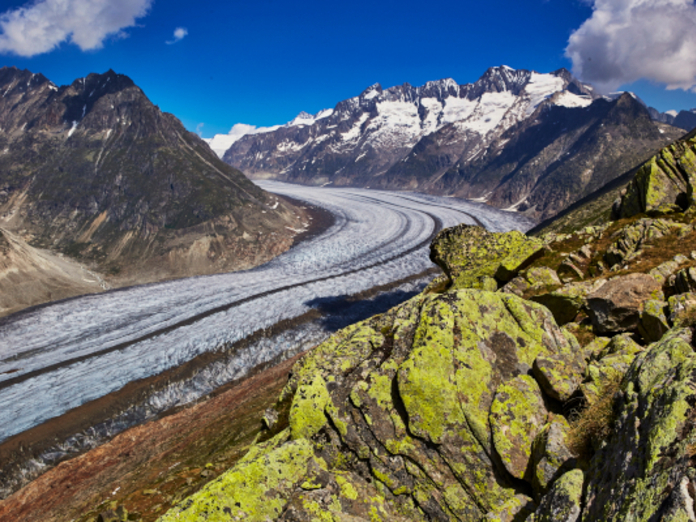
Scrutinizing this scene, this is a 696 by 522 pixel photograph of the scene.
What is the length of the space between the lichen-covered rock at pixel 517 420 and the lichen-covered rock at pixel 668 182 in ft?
62.2

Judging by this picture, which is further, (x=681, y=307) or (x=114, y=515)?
(x=114, y=515)

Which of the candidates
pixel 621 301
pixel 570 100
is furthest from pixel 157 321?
pixel 570 100

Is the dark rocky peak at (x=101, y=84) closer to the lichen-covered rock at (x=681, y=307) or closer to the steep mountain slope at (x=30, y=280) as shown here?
the steep mountain slope at (x=30, y=280)

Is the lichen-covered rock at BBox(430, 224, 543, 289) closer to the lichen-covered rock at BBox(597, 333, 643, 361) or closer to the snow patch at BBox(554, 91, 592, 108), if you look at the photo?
the lichen-covered rock at BBox(597, 333, 643, 361)

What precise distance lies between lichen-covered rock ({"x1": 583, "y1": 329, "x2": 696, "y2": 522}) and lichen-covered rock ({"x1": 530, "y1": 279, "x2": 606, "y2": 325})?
242 inches

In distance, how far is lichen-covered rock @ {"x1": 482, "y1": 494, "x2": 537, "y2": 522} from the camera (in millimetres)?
6480

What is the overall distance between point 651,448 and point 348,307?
4309cm

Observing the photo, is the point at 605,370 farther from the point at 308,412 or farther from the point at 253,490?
the point at 253,490

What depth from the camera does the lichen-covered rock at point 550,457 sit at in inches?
245

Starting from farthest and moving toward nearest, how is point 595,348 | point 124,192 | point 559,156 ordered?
point 559,156, point 124,192, point 595,348

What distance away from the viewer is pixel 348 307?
47375 millimetres

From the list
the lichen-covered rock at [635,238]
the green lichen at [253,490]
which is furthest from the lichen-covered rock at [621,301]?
the green lichen at [253,490]

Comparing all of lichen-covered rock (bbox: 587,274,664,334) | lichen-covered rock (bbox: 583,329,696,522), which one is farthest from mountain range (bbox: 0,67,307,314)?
lichen-covered rock (bbox: 583,329,696,522)

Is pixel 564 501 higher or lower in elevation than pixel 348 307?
higher
